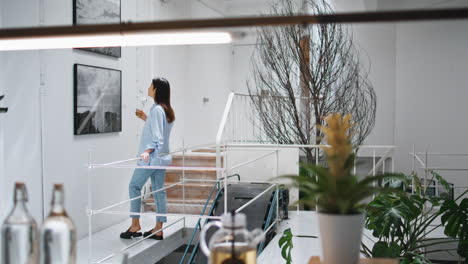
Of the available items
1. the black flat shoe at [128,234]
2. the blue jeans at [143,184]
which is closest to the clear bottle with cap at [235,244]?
the blue jeans at [143,184]

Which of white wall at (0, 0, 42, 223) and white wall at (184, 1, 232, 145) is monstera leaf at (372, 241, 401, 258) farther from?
white wall at (184, 1, 232, 145)

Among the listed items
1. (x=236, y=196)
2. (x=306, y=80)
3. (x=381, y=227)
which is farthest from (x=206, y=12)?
(x=381, y=227)

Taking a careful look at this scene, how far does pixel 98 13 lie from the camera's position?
5.80 metres

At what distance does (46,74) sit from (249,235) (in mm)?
4292

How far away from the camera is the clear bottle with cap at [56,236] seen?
1.32 m

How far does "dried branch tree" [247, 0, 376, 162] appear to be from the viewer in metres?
7.25

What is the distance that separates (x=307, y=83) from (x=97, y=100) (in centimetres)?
300

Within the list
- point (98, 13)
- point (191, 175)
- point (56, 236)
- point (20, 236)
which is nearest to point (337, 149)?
point (56, 236)

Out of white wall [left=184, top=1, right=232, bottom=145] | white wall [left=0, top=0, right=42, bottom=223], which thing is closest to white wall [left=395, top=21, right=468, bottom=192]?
white wall [left=184, top=1, right=232, bottom=145]

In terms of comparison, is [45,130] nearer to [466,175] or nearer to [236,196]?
[236,196]

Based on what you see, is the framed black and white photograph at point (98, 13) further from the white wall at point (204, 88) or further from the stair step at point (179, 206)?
the white wall at point (204, 88)

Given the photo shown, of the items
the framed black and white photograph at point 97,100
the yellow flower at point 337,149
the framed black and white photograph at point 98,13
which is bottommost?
the yellow flower at point 337,149

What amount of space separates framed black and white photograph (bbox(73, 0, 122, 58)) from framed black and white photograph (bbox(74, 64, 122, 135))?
23cm

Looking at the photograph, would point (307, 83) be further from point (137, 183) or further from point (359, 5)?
point (137, 183)
